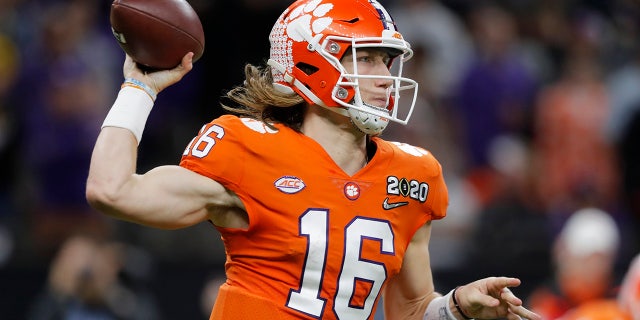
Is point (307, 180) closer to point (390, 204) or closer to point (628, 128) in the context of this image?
point (390, 204)

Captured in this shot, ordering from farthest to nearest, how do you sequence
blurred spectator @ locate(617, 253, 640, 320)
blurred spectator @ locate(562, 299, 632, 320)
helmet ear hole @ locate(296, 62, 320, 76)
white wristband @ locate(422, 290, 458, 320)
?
blurred spectator @ locate(562, 299, 632, 320) → blurred spectator @ locate(617, 253, 640, 320) → white wristband @ locate(422, 290, 458, 320) → helmet ear hole @ locate(296, 62, 320, 76)

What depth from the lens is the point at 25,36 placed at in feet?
29.0

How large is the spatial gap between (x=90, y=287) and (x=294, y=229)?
3.61m

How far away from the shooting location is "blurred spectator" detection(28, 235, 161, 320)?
7.00 meters

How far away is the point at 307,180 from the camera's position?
373cm

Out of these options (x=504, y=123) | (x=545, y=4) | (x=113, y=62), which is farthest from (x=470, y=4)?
(x=113, y=62)

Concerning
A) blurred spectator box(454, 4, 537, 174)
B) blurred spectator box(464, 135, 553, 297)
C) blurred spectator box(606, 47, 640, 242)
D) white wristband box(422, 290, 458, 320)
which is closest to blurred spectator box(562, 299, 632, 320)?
blurred spectator box(464, 135, 553, 297)

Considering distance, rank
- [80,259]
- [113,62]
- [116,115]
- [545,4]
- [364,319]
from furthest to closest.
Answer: [545,4] → [113,62] → [80,259] → [364,319] → [116,115]

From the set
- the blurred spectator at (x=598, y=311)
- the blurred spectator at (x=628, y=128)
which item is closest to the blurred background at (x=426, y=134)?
the blurred spectator at (x=628, y=128)

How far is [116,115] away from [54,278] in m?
3.95

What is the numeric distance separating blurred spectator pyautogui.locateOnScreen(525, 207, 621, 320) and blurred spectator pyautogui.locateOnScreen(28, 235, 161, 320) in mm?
2506

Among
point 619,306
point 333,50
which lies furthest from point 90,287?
point 333,50

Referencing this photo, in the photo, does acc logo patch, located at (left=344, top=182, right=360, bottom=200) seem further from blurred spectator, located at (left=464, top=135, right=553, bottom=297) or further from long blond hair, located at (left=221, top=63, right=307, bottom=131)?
blurred spectator, located at (left=464, top=135, right=553, bottom=297)

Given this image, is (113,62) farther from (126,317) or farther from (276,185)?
(276,185)
